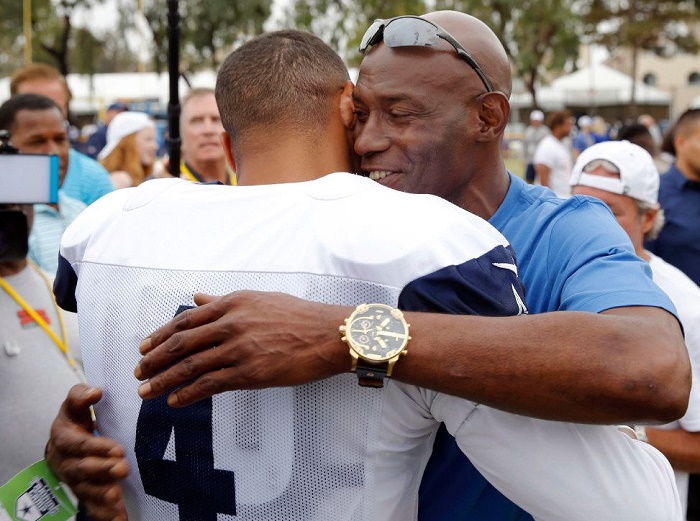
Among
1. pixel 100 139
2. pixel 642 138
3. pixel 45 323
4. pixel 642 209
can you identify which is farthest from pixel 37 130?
pixel 100 139

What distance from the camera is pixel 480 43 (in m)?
2.33

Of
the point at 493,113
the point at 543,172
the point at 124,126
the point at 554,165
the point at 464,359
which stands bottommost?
the point at 543,172

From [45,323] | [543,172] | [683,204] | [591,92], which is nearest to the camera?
[45,323]

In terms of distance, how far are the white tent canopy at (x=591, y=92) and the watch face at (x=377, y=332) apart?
1404 inches

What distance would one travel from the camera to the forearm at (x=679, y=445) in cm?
303

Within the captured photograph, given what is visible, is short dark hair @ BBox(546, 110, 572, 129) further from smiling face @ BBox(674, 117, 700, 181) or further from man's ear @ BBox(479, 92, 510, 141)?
man's ear @ BBox(479, 92, 510, 141)

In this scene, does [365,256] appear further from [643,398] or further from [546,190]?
[546,190]

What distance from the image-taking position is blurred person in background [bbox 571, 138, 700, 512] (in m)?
3.08

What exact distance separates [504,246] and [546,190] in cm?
77

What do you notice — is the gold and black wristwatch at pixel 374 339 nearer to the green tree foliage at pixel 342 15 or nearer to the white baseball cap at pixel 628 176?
the white baseball cap at pixel 628 176

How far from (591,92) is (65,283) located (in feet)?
118

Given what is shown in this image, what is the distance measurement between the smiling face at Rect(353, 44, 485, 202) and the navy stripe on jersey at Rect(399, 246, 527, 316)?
26.7 inches

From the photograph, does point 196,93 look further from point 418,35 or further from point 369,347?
point 369,347

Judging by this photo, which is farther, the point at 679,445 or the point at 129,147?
the point at 129,147
